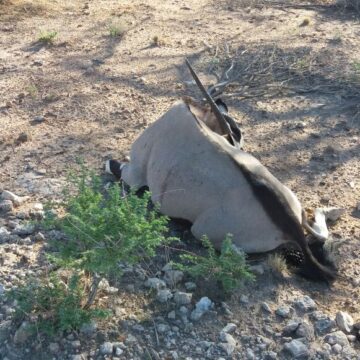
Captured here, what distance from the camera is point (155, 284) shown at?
4098 millimetres

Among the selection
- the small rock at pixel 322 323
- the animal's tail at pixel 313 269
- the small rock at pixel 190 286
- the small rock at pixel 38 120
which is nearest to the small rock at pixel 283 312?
the small rock at pixel 322 323

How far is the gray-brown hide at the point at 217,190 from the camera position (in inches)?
170

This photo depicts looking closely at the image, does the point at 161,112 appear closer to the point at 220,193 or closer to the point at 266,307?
the point at 220,193

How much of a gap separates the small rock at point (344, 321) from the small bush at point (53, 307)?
129cm

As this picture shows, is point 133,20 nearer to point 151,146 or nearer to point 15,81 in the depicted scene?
point 15,81

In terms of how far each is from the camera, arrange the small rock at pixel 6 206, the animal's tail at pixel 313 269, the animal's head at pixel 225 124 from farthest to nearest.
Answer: the animal's head at pixel 225 124, the small rock at pixel 6 206, the animal's tail at pixel 313 269

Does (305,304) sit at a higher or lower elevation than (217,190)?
lower

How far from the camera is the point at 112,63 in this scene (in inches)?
282

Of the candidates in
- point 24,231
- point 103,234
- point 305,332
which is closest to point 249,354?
point 305,332

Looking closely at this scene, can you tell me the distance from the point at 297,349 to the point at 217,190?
3.63ft

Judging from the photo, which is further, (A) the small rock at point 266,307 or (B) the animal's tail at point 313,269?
(B) the animal's tail at point 313,269

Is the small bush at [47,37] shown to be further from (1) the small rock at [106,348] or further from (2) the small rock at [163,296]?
(1) the small rock at [106,348]

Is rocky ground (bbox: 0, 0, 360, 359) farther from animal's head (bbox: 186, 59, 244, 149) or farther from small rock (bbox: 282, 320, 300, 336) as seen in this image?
animal's head (bbox: 186, 59, 244, 149)

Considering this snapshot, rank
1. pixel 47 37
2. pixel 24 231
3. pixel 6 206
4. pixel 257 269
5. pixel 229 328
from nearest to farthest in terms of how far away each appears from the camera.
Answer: pixel 229 328 → pixel 257 269 → pixel 24 231 → pixel 6 206 → pixel 47 37
